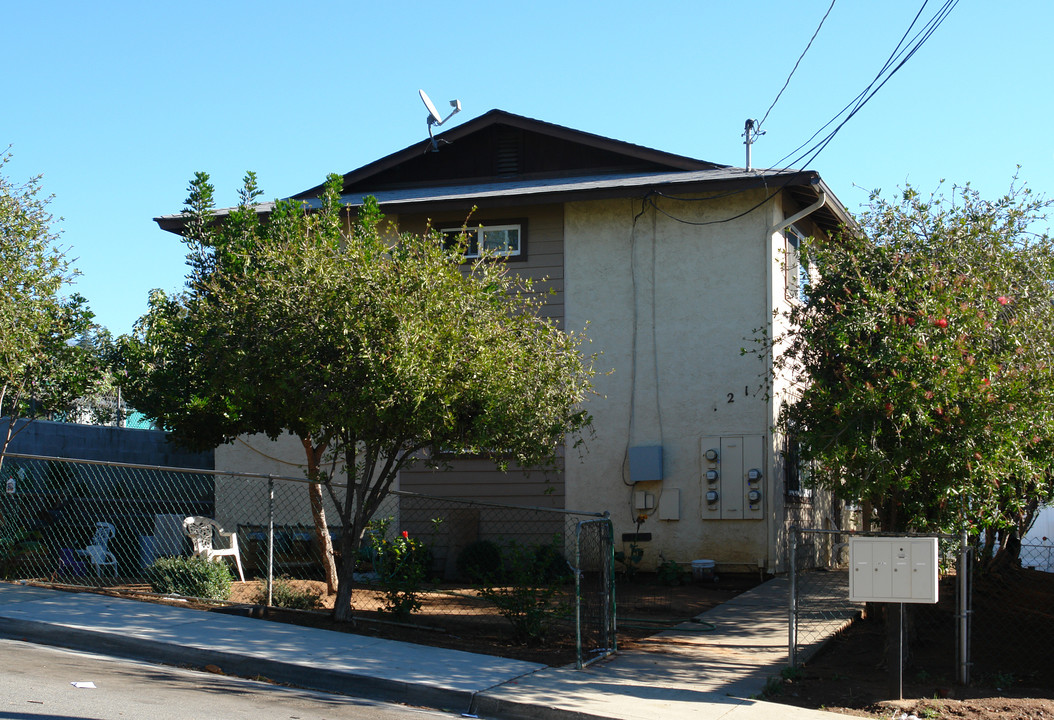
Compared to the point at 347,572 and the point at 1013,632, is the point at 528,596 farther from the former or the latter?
the point at 1013,632

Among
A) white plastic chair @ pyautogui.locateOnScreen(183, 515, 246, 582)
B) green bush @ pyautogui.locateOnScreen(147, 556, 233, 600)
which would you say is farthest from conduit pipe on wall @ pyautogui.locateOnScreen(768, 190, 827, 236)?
green bush @ pyautogui.locateOnScreen(147, 556, 233, 600)

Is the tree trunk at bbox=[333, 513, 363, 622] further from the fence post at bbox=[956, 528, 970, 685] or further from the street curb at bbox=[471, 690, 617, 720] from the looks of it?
the fence post at bbox=[956, 528, 970, 685]

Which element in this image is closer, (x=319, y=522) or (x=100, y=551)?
(x=319, y=522)

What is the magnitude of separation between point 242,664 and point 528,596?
2.70 m

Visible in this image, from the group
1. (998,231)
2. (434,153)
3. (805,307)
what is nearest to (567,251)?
(434,153)

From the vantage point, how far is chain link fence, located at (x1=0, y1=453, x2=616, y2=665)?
9.31m

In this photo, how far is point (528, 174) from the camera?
17078mm

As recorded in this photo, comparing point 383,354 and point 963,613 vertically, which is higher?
point 383,354

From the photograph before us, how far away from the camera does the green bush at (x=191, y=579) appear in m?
10.4

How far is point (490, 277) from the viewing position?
9.25 metres

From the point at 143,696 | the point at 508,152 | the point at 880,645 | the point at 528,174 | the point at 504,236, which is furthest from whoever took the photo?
the point at 508,152

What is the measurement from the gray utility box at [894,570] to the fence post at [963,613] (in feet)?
1.95

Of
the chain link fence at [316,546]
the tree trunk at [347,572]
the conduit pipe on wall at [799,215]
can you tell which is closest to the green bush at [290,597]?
the chain link fence at [316,546]

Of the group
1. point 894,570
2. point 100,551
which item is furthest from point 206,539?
point 894,570
